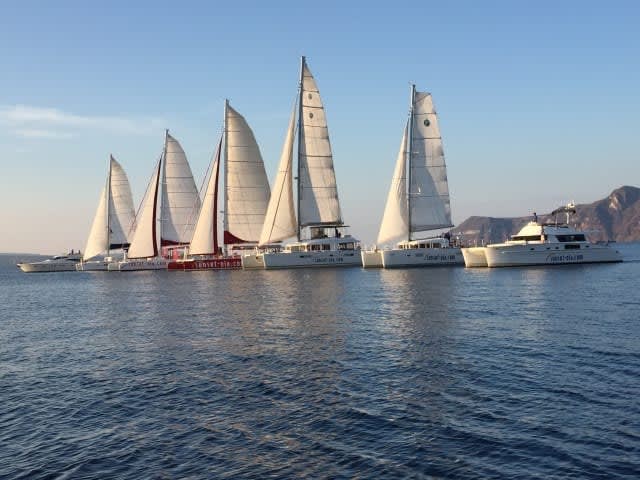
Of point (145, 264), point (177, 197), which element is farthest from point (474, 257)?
point (145, 264)

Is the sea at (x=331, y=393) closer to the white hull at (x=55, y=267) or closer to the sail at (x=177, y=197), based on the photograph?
the sail at (x=177, y=197)

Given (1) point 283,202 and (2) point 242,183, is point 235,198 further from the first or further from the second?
A: (1) point 283,202

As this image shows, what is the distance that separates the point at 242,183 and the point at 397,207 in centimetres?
2388

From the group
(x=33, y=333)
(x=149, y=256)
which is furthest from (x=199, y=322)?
(x=149, y=256)

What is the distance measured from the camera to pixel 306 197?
79.2 meters

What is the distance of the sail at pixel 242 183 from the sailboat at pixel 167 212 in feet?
39.3

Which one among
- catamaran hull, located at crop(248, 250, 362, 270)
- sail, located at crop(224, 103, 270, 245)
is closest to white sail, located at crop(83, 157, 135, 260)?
sail, located at crop(224, 103, 270, 245)

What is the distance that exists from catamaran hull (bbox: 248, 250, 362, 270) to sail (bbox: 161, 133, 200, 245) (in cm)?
1929

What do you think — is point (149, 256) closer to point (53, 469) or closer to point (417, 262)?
point (417, 262)

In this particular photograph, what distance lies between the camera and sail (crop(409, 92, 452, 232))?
250 feet

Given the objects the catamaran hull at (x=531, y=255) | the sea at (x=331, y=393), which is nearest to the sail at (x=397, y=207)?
the catamaran hull at (x=531, y=255)

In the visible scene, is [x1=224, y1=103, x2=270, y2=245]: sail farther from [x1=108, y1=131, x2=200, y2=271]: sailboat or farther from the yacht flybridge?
the yacht flybridge

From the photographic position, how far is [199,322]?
35781 mm

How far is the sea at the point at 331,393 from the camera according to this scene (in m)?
13.8
